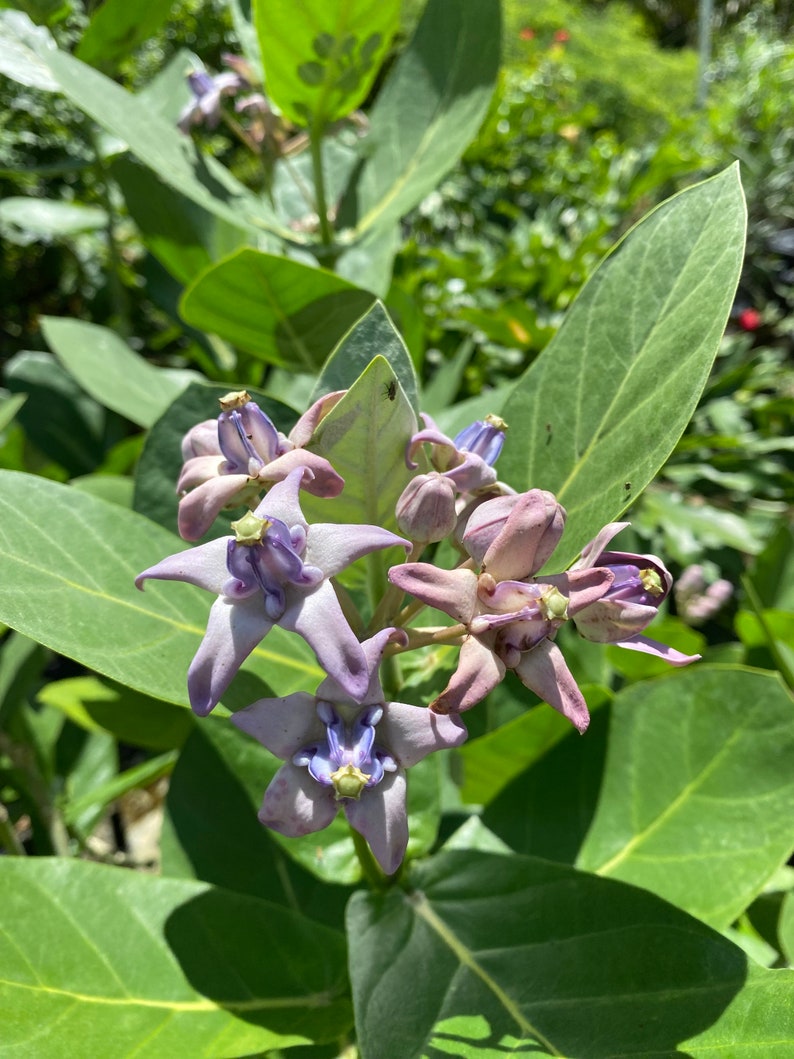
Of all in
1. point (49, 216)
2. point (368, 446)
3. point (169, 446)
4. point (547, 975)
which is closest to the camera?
point (368, 446)

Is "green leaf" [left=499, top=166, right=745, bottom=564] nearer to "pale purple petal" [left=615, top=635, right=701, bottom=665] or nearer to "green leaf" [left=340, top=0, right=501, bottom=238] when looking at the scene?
"pale purple petal" [left=615, top=635, right=701, bottom=665]

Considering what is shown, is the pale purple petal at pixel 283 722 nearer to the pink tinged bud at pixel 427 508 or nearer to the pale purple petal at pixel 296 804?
the pale purple petal at pixel 296 804

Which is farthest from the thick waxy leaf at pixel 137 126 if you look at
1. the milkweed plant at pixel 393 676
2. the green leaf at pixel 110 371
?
the green leaf at pixel 110 371

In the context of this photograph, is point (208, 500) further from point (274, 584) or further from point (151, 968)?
point (151, 968)

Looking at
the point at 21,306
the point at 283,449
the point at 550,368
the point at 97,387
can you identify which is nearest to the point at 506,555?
the point at 283,449

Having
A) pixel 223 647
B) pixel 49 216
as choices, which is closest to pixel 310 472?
pixel 223 647

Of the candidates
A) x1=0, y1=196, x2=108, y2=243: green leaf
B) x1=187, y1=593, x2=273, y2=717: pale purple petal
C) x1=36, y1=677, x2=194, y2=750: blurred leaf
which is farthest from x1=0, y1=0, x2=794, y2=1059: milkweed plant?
x1=0, y1=196, x2=108, y2=243: green leaf

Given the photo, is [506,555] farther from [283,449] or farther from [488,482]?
[283,449]
